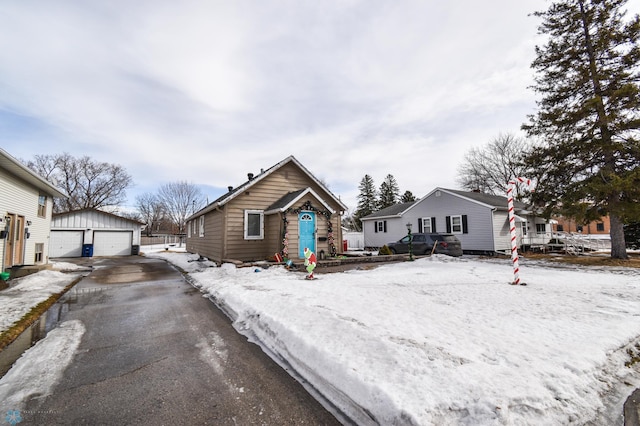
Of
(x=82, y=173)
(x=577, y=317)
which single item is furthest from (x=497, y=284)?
(x=82, y=173)

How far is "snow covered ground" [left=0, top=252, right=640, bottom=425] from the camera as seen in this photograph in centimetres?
246

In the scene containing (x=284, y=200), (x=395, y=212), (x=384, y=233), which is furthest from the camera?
(x=384, y=233)

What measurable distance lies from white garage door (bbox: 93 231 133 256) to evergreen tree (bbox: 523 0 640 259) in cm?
3020

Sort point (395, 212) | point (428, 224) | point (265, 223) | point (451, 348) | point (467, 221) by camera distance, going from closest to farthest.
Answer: point (451, 348) → point (265, 223) → point (467, 221) → point (428, 224) → point (395, 212)

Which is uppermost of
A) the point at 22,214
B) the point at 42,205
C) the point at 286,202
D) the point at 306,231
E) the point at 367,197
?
the point at 367,197

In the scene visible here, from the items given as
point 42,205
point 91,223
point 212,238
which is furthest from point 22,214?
point 91,223

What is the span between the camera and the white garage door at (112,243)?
76.4 feet

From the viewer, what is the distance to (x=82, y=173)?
1531 inches

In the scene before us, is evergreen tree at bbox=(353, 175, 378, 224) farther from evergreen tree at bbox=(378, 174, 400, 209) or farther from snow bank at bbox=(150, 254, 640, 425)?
snow bank at bbox=(150, 254, 640, 425)

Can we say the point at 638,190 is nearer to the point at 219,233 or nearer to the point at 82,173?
the point at 219,233

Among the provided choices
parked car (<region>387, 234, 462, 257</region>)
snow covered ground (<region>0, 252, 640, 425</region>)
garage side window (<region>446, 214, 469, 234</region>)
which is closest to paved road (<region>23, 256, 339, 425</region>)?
snow covered ground (<region>0, 252, 640, 425</region>)

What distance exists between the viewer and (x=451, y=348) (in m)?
3.49

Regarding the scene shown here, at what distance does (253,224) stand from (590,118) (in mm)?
17517

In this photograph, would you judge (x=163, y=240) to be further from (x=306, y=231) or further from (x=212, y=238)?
(x=306, y=231)
